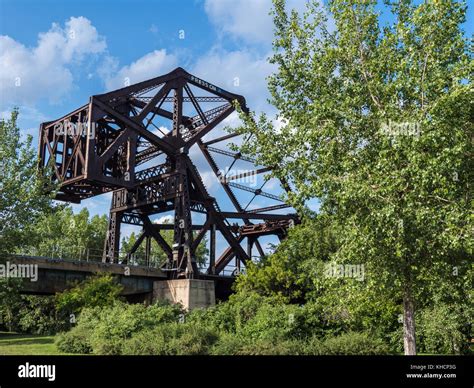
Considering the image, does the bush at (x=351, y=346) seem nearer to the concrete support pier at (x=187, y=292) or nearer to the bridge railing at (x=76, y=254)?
the bridge railing at (x=76, y=254)

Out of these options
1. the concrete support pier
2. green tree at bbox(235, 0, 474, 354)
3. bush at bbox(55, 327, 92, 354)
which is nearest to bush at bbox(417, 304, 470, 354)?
green tree at bbox(235, 0, 474, 354)

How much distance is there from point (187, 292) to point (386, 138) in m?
31.1

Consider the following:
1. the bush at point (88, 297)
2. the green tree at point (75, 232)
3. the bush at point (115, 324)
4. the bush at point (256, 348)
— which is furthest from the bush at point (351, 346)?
the green tree at point (75, 232)

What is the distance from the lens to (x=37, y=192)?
109 ft

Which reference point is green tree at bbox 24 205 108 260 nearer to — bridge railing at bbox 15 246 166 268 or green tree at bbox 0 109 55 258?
bridge railing at bbox 15 246 166 268

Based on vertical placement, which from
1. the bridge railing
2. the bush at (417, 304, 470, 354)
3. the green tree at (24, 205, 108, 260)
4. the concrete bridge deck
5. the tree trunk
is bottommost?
the bush at (417, 304, 470, 354)

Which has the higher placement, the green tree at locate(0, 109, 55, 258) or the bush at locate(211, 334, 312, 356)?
the green tree at locate(0, 109, 55, 258)

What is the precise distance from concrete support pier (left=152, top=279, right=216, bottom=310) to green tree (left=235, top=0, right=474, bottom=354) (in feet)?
84.0

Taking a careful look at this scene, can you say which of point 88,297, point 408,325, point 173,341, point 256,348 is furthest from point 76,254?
point 408,325

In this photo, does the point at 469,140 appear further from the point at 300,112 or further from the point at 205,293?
the point at 205,293

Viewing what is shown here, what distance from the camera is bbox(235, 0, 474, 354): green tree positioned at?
653 inches
